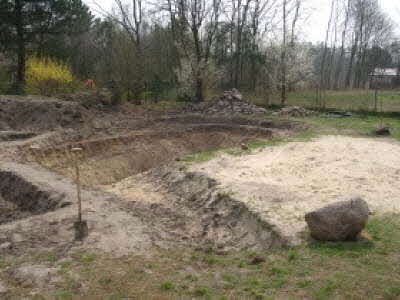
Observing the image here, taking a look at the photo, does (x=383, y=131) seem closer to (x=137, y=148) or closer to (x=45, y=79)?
(x=137, y=148)

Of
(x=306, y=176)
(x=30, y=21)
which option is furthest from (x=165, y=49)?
(x=306, y=176)

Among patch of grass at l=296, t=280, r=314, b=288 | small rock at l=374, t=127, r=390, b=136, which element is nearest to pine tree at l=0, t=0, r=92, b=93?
small rock at l=374, t=127, r=390, b=136

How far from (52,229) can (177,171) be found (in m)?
4.76

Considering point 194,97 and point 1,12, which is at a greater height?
point 1,12

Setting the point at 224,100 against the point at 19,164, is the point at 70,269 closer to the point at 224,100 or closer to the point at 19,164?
the point at 19,164

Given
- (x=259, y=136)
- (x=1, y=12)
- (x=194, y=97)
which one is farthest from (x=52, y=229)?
(x=1, y=12)

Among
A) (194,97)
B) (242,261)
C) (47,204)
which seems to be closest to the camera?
(242,261)

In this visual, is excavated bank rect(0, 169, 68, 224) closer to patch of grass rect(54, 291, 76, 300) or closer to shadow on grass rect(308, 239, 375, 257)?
patch of grass rect(54, 291, 76, 300)

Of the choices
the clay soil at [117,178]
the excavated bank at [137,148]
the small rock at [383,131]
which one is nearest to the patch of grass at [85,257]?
the clay soil at [117,178]

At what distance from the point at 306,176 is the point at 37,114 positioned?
1163cm

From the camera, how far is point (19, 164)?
39.2ft

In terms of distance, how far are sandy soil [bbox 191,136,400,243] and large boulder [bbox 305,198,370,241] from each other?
47 cm

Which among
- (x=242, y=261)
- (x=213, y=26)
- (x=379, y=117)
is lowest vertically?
(x=242, y=261)

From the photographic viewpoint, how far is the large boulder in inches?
251
